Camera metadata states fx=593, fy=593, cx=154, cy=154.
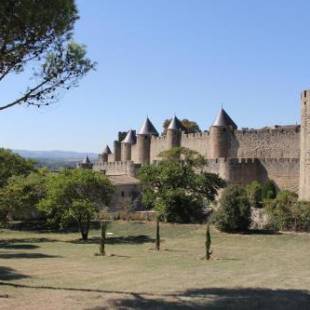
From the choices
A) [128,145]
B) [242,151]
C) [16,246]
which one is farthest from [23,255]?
[128,145]

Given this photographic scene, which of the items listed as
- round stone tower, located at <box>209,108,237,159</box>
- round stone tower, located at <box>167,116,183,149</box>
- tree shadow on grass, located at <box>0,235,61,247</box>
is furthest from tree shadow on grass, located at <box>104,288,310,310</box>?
round stone tower, located at <box>167,116,183,149</box>

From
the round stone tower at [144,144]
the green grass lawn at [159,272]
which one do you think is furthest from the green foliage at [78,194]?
the round stone tower at [144,144]

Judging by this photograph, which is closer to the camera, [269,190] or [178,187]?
[178,187]

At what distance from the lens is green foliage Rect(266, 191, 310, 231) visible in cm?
3366

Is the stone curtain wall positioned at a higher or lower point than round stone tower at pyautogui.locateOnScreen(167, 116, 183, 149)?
lower

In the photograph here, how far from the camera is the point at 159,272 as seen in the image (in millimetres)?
20422

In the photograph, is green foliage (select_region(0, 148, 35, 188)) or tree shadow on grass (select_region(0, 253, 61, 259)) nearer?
tree shadow on grass (select_region(0, 253, 61, 259))

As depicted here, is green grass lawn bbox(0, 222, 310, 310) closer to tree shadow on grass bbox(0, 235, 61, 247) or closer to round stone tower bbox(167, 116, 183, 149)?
tree shadow on grass bbox(0, 235, 61, 247)

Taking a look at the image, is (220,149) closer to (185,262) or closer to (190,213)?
(190,213)

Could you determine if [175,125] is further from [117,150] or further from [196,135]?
[117,150]

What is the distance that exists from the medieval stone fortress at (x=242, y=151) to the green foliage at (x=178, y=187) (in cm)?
560

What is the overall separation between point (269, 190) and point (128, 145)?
35847mm

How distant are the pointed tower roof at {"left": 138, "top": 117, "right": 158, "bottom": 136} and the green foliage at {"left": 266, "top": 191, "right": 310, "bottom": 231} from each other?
37.1 m

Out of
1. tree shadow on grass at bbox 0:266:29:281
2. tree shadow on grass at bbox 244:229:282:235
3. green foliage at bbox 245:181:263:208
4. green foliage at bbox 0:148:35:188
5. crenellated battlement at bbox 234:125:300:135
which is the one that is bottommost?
tree shadow on grass at bbox 0:266:29:281
